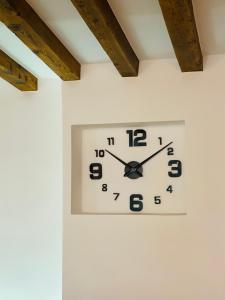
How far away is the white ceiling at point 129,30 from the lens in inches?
80.0

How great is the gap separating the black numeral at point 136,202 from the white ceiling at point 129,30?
0.83 meters

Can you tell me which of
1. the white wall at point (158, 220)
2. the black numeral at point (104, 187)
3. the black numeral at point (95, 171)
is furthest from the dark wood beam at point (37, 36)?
the black numeral at point (104, 187)

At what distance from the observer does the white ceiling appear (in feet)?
6.66

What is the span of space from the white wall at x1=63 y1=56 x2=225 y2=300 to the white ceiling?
0.52 feet

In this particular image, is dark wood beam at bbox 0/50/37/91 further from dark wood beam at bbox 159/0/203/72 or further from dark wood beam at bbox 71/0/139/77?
dark wood beam at bbox 159/0/203/72

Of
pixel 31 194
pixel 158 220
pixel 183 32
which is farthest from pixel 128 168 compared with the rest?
pixel 183 32

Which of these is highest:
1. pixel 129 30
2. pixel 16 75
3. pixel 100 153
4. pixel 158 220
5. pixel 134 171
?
pixel 129 30

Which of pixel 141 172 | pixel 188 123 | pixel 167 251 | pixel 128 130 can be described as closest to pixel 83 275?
pixel 167 251

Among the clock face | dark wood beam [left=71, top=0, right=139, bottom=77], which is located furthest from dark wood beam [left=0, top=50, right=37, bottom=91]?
dark wood beam [left=71, top=0, right=139, bottom=77]

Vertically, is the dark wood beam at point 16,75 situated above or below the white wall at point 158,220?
above

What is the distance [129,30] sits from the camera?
2.30 metres

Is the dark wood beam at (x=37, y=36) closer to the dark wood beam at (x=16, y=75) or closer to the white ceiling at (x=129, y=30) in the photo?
the white ceiling at (x=129, y=30)

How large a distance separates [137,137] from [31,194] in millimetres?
827

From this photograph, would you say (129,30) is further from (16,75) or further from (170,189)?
(170,189)
